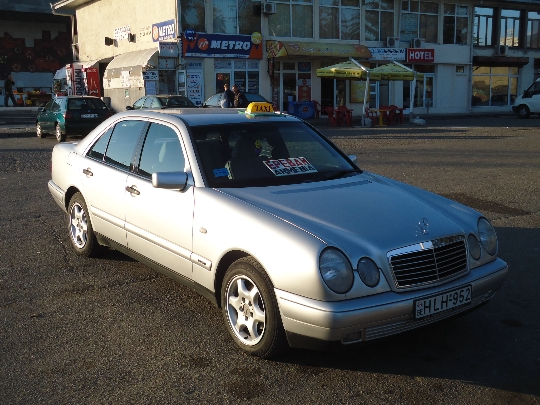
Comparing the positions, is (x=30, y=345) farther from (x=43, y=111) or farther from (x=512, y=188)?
(x=43, y=111)

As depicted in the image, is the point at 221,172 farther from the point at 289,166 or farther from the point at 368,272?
the point at 368,272

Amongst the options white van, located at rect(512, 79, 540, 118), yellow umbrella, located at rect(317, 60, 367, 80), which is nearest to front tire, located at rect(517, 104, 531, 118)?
white van, located at rect(512, 79, 540, 118)

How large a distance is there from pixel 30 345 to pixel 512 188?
804 cm

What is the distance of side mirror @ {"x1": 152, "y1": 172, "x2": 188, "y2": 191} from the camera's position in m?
4.36

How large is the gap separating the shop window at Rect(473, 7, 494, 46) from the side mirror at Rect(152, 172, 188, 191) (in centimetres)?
3786

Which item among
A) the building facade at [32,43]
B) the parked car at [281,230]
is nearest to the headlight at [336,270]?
the parked car at [281,230]

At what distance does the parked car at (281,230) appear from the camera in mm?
3477

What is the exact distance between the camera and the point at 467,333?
168 inches

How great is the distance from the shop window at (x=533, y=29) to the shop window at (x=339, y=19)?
1395 cm

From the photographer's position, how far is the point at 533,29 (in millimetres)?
40656

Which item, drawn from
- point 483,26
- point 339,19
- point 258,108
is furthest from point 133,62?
Answer: point 258,108

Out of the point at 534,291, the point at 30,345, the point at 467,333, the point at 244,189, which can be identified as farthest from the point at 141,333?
the point at 534,291

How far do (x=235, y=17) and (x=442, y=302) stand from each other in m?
28.5

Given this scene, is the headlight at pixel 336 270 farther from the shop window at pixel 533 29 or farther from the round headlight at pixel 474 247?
the shop window at pixel 533 29
